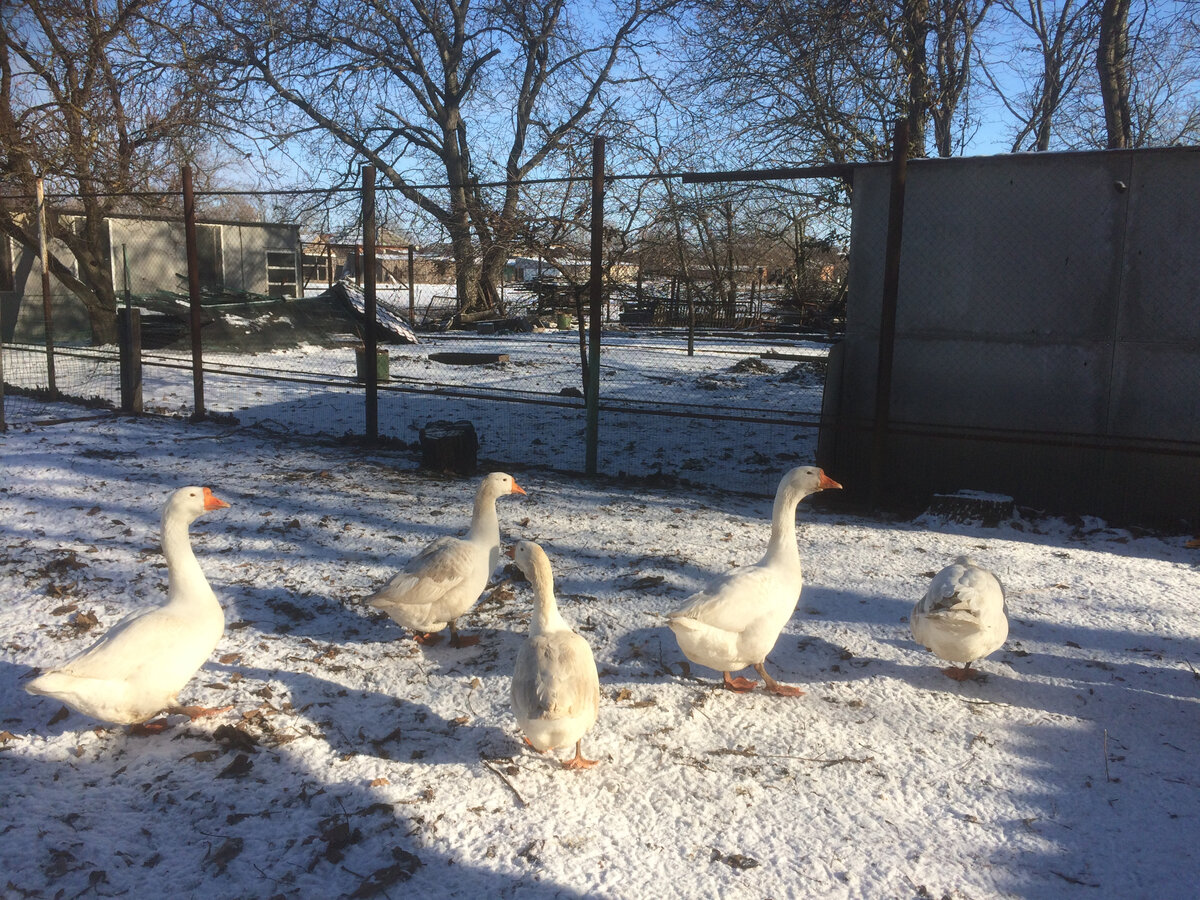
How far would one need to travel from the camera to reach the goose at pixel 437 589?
13.1ft

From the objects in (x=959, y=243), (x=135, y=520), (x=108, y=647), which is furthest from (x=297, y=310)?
(x=108, y=647)

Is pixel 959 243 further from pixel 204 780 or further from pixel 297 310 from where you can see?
pixel 297 310

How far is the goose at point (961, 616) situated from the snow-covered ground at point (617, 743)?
0.77 ft

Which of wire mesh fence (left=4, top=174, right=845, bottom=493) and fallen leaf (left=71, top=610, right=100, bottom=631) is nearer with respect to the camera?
fallen leaf (left=71, top=610, right=100, bottom=631)

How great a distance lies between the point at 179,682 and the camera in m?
3.24

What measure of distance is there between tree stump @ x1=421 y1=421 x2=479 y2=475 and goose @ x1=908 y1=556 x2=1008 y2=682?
14.9 feet

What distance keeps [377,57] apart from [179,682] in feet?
83.3

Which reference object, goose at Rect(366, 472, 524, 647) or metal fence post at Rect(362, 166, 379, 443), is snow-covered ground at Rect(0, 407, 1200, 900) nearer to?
goose at Rect(366, 472, 524, 647)

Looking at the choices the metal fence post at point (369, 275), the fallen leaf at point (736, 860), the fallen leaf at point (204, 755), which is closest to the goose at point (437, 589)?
the fallen leaf at point (204, 755)

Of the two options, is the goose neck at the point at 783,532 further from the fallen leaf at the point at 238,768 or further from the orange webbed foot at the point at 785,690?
the fallen leaf at the point at 238,768

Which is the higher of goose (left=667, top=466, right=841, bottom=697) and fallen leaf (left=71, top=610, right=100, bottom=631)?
goose (left=667, top=466, right=841, bottom=697)

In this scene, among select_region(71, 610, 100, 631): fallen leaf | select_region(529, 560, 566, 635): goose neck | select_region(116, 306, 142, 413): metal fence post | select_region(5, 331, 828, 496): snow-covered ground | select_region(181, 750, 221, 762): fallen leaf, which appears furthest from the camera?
select_region(116, 306, 142, 413): metal fence post

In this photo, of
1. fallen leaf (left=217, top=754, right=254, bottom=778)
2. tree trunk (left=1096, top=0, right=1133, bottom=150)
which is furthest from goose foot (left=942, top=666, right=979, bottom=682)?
tree trunk (left=1096, top=0, right=1133, bottom=150)

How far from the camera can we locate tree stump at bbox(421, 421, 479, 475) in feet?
24.1
